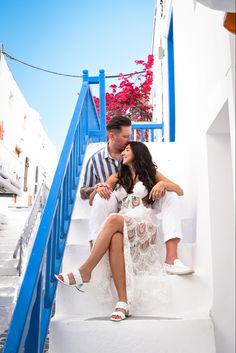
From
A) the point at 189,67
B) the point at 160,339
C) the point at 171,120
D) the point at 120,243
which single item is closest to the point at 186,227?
the point at 120,243

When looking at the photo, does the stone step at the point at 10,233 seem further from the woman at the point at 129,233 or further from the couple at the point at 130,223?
the woman at the point at 129,233

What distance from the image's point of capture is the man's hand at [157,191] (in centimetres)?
233

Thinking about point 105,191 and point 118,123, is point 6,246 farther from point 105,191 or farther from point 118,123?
point 105,191

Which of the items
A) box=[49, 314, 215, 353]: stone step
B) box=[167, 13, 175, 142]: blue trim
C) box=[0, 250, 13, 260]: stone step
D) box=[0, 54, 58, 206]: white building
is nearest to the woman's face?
box=[49, 314, 215, 353]: stone step

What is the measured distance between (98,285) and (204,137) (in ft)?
3.30

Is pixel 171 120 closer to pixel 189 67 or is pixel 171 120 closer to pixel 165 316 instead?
pixel 189 67

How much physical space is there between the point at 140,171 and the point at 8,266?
4.75 metres

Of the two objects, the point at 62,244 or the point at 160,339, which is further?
the point at 62,244

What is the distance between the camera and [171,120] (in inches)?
179

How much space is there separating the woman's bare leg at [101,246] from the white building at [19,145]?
7.95 m

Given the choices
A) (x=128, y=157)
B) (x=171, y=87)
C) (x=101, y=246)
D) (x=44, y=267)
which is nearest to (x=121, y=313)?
(x=101, y=246)

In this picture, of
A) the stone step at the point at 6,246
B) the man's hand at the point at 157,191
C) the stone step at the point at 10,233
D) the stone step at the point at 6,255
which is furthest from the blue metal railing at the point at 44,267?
the stone step at the point at 10,233

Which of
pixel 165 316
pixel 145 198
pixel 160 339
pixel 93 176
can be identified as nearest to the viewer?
pixel 160 339

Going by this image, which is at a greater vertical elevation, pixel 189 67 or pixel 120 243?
pixel 189 67
